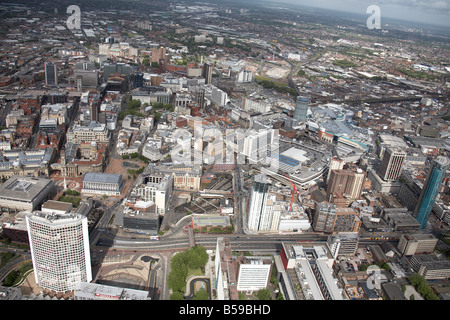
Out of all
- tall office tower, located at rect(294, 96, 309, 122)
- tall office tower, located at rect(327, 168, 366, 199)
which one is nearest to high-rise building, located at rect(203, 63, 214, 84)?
tall office tower, located at rect(294, 96, 309, 122)

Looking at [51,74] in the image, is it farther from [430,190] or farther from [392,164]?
[430,190]

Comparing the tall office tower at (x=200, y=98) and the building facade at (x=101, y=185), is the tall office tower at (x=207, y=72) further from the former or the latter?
the building facade at (x=101, y=185)

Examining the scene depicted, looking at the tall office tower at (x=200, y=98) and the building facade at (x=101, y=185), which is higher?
the tall office tower at (x=200, y=98)

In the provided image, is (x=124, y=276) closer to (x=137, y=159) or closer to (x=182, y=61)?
(x=137, y=159)

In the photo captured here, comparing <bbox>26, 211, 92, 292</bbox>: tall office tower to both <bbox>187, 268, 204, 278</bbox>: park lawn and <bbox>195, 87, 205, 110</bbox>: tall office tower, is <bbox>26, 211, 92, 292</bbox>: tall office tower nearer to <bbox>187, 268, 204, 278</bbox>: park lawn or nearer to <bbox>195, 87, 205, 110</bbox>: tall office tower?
<bbox>187, 268, 204, 278</bbox>: park lawn

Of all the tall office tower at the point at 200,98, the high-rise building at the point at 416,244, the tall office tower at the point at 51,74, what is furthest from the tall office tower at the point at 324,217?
the tall office tower at the point at 51,74
